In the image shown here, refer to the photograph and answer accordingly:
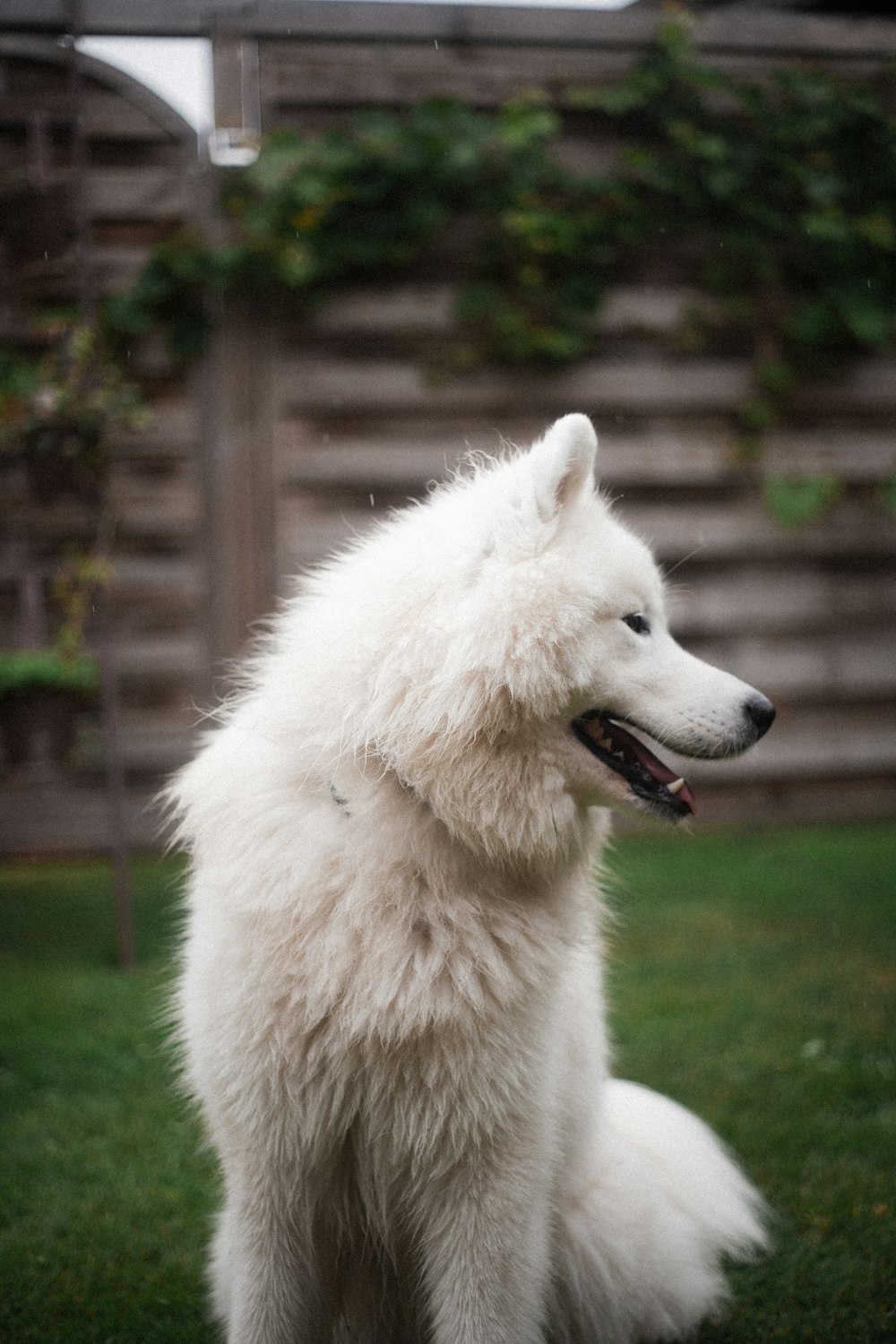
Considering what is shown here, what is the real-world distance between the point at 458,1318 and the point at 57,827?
12.5 ft

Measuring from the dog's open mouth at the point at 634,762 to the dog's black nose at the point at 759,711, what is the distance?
14 centimetres

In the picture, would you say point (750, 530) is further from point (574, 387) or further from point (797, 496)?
point (574, 387)

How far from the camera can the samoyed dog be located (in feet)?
5.28

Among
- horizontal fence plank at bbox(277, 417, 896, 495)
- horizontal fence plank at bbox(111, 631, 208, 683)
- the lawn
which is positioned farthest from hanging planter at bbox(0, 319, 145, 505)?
the lawn

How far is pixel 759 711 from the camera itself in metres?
1.78

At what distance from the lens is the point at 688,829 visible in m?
1.85

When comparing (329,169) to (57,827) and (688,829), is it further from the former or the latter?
(688,829)

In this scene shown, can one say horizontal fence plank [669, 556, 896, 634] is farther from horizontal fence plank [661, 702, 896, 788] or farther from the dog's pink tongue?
the dog's pink tongue

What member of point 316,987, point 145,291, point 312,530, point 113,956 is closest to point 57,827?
point 113,956

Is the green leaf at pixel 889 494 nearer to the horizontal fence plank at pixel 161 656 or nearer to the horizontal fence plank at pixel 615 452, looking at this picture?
the horizontal fence plank at pixel 615 452

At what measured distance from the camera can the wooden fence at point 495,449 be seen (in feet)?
16.8

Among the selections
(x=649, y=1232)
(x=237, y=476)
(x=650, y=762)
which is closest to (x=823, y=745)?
(x=237, y=476)

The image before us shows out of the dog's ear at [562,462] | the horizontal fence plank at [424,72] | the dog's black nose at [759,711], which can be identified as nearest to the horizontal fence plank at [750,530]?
the horizontal fence plank at [424,72]

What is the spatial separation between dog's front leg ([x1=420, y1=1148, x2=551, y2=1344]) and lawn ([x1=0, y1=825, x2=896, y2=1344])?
590 millimetres
